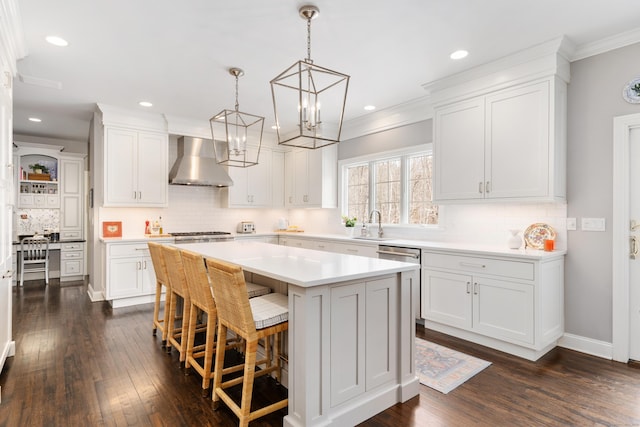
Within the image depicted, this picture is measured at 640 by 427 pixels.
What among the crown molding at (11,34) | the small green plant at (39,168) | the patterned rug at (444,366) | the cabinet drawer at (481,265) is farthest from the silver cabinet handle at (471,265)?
the small green plant at (39,168)

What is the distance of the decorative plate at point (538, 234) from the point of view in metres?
3.29

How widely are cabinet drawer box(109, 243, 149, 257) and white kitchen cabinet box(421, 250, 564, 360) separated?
3.81m

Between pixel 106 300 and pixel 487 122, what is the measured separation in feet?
17.6

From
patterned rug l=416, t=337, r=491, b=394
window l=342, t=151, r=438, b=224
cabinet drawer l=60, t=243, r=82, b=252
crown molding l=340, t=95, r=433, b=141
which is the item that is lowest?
patterned rug l=416, t=337, r=491, b=394

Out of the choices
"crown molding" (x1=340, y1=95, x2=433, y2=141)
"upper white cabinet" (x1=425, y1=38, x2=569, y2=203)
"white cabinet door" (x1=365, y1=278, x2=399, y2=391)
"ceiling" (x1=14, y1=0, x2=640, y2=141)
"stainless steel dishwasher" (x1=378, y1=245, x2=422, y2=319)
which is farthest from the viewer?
"crown molding" (x1=340, y1=95, x2=433, y2=141)

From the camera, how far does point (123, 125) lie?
191 inches

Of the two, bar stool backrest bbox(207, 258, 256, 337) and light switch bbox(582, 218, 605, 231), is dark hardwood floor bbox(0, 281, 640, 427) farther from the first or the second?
light switch bbox(582, 218, 605, 231)

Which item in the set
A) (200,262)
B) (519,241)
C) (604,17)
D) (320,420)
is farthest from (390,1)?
(320,420)

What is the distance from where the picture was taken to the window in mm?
4598

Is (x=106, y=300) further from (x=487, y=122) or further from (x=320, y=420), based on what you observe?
(x=487, y=122)

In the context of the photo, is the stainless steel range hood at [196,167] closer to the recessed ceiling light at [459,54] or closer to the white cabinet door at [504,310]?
the recessed ceiling light at [459,54]

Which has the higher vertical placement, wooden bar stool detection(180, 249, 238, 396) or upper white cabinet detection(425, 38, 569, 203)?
upper white cabinet detection(425, 38, 569, 203)

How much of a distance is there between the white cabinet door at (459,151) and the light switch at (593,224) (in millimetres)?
883

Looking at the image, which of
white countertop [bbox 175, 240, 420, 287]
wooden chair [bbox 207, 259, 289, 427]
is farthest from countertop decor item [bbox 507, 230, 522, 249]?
wooden chair [bbox 207, 259, 289, 427]
